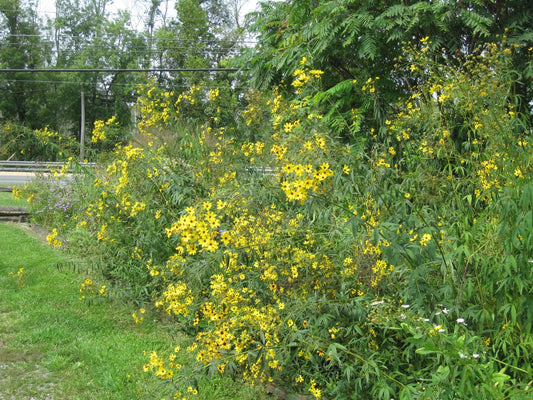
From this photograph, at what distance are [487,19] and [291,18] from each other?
1.96 metres

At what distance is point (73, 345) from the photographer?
3.53 metres

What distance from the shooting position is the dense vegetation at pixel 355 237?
2.20m

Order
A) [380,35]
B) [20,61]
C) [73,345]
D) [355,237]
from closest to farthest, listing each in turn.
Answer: [355,237] < [73,345] < [380,35] < [20,61]

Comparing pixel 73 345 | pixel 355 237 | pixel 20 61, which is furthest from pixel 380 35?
pixel 20 61

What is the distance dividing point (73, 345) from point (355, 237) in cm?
232

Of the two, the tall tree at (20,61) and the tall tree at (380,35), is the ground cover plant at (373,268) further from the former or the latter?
the tall tree at (20,61)

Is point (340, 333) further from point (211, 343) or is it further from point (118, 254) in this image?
point (118, 254)

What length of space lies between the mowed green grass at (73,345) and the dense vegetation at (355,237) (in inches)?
7.2

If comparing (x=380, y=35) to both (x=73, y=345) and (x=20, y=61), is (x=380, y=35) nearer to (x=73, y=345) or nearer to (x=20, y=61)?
(x=73, y=345)

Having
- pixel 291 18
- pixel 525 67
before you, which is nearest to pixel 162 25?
pixel 291 18

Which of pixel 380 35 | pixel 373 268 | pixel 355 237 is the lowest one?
pixel 373 268

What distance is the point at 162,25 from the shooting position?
90.2 feet

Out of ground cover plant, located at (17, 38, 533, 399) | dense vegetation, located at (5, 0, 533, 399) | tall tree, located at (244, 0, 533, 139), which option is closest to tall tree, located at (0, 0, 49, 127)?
tall tree, located at (244, 0, 533, 139)

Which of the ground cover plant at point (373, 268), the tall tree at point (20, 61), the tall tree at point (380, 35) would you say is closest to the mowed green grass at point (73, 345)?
the ground cover plant at point (373, 268)
